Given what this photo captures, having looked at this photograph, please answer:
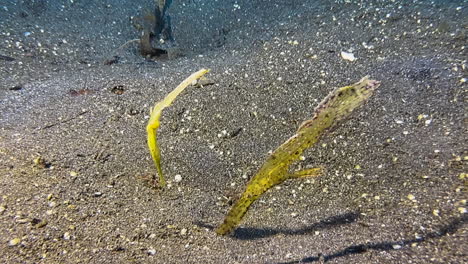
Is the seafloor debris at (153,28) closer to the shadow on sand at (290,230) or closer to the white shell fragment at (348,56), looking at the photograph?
the white shell fragment at (348,56)

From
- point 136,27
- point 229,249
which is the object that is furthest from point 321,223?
point 136,27

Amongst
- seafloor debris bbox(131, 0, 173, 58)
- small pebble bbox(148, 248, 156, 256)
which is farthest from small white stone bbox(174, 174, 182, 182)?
seafloor debris bbox(131, 0, 173, 58)

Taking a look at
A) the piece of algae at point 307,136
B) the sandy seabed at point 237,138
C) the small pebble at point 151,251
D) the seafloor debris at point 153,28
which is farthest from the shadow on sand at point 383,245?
the seafloor debris at point 153,28

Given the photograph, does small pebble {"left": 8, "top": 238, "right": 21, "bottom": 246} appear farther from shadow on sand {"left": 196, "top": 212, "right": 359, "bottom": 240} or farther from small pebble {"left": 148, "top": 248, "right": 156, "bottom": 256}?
shadow on sand {"left": 196, "top": 212, "right": 359, "bottom": 240}

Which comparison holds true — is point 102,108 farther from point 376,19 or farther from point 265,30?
point 376,19

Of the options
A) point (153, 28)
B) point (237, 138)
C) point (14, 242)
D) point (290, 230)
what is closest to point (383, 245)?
point (290, 230)

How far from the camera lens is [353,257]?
1597 millimetres

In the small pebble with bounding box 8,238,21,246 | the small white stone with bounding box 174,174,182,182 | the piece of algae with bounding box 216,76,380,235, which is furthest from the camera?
the small white stone with bounding box 174,174,182,182

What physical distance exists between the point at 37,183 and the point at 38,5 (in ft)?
11.2

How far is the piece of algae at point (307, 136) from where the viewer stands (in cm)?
139

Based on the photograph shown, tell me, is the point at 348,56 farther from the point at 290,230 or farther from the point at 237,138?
the point at 290,230

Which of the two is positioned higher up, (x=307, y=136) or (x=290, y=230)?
(x=307, y=136)

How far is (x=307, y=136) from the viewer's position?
4.88 feet

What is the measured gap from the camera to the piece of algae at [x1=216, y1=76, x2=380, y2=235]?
139cm
